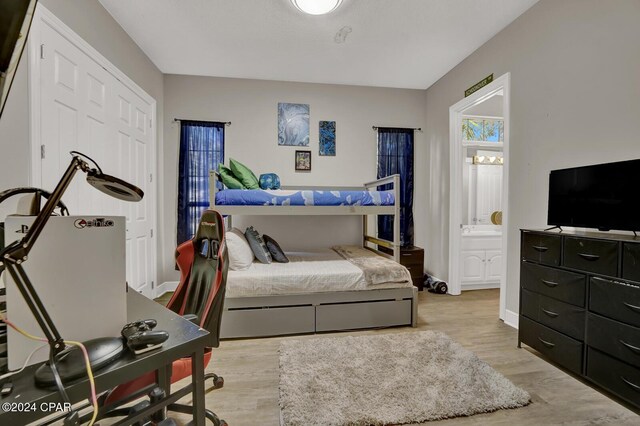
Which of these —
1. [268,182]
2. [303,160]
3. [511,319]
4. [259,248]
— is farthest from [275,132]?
[511,319]

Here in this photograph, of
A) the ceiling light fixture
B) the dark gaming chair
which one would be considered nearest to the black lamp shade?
the dark gaming chair

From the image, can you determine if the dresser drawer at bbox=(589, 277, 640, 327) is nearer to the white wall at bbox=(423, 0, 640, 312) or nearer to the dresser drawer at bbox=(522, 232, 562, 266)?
the dresser drawer at bbox=(522, 232, 562, 266)

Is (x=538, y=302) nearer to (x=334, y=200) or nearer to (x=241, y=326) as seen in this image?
(x=334, y=200)

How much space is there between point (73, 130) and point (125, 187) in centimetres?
195

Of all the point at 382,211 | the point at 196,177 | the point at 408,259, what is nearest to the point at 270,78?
the point at 196,177

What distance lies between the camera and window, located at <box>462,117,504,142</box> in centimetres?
399

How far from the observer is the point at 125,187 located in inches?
28.5

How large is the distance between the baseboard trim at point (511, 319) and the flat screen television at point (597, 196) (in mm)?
1003

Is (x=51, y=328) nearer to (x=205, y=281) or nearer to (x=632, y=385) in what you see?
(x=205, y=281)

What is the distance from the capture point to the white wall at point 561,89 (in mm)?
1863

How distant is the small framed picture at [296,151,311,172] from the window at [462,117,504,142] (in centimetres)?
215

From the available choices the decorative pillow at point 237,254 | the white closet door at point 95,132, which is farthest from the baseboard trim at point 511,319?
the white closet door at point 95,132

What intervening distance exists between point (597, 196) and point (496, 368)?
1321mm

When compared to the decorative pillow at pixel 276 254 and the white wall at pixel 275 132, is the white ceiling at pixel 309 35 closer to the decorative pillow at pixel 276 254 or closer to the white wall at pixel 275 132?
the white wall at pixel 275 132
